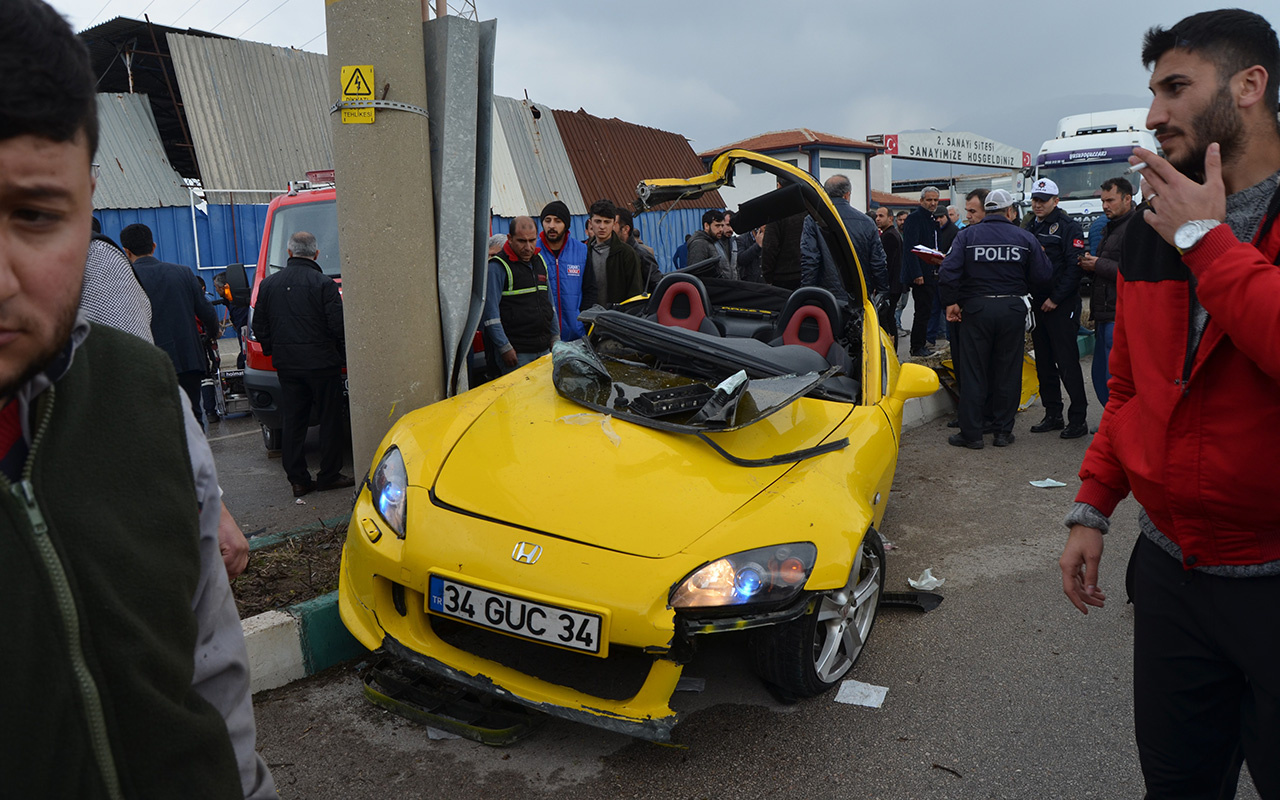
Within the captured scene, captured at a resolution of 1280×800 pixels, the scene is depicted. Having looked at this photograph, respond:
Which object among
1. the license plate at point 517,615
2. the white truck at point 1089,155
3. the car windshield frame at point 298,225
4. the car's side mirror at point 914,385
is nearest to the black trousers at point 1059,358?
the car's side mirror at point 914,385

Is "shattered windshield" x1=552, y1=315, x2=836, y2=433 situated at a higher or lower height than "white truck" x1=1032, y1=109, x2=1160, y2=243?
lower

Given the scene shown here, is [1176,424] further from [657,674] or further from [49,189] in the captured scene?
[49,189]

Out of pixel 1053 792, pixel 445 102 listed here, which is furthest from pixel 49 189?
pixel 445 102

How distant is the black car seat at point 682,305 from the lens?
15.6 ft

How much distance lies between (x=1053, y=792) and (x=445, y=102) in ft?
12.6

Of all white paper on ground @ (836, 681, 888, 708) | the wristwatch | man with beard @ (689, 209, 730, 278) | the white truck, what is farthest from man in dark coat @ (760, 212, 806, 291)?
the white truck

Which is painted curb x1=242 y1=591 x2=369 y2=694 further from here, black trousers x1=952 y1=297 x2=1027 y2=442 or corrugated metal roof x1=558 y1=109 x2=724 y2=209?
corrugated metal roof x1=558 y1=109 x2=724 y2=209

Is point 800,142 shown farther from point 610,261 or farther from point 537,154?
point 610,261

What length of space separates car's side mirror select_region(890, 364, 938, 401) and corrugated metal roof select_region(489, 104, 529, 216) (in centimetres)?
1550

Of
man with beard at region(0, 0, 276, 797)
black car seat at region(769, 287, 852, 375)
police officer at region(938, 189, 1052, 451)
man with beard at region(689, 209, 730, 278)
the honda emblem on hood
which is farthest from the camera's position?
man with beard at region(689, 209, 730, 278)

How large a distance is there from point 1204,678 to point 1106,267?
602 cm

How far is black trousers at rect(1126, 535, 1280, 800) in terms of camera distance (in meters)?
1.57

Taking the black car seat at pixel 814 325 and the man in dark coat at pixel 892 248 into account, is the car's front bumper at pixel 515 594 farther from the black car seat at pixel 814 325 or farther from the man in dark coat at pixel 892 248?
the man in dark coat at pixel 892 248

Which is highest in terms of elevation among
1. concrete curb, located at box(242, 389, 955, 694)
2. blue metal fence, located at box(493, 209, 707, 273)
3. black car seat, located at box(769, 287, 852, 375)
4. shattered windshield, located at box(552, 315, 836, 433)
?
blue metal fence, located at box(493, 209, 707, 273)
